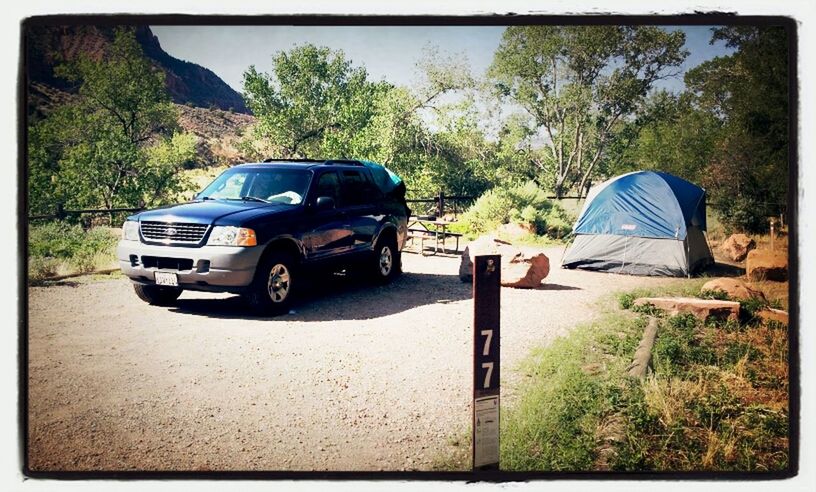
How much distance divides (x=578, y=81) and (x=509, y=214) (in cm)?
378

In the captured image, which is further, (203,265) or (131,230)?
(131,230)

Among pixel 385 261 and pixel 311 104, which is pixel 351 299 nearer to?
pixel 385 261

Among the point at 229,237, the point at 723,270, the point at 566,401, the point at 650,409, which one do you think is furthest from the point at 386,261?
the point at 723,270

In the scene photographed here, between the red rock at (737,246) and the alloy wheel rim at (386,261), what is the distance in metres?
7.10

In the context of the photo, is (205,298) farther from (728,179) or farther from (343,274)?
(728,179)

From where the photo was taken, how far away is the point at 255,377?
20.9 feet

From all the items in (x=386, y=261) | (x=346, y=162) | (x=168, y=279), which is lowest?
(x=168, y=279)

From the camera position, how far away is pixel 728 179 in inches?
508

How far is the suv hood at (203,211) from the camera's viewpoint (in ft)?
26.0

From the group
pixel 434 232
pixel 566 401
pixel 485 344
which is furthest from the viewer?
pixel 434 232

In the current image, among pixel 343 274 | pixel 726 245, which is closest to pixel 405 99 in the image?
pixel 343 274

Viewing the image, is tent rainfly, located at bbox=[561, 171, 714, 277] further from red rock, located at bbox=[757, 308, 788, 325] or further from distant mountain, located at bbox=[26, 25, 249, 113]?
distant mountain, located at bbox=[26, 25, 249, 113]

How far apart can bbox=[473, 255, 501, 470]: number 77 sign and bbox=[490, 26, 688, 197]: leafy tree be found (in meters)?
11.2

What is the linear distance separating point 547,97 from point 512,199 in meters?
2.65
